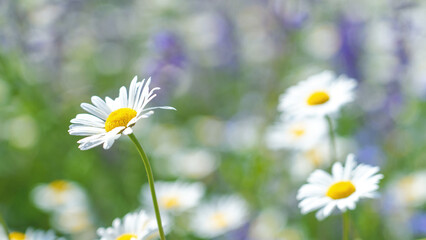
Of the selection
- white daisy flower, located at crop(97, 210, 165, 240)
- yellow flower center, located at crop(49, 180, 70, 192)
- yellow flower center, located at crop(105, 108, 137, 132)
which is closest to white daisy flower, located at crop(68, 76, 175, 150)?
yellow flower center, located at crop(105, 108, 137, 132)

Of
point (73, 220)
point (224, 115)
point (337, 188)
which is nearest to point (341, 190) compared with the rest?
point (337, 188)

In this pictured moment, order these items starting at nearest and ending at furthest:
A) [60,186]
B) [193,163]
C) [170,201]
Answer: [170,201], [60,186], [193,163]

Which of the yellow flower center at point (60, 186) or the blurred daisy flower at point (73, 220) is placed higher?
the yellow flower center at point (60, 186)

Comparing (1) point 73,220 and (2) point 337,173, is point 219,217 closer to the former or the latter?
(1) point 73,220

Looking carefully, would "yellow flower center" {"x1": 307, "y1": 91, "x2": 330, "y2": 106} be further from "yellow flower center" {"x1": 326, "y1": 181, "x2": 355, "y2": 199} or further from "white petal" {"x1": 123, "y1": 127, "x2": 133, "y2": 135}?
"white petal" {"x1": 123, "y1": 127, "x2": 133, "y2": 135}

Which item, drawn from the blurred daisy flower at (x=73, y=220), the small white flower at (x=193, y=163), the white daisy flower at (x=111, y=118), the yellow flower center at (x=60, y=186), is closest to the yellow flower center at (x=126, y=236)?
the white daisy flower at (x=111, y=118)

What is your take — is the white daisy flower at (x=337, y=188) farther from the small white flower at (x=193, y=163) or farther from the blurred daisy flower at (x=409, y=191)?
the small white flower at (x=193, y=163)

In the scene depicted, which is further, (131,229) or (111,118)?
(131,229)
